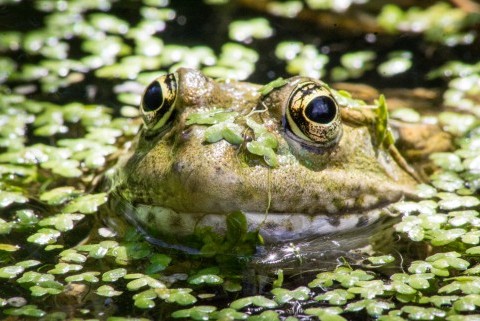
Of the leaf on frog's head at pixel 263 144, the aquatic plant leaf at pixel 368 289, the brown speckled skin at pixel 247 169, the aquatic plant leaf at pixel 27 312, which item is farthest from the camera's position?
the leaf on frog's head at pixel 263 144

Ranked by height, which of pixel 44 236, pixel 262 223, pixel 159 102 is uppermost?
pixel 159 102

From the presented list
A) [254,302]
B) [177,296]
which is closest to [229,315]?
[254,302]

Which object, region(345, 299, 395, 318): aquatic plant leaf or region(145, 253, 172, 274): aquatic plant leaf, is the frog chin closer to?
region(145, 253, 172, 274): aquatic plant leaf

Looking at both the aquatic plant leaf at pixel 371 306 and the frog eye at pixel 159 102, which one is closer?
the aquatic plant leaf at pixel 371 306

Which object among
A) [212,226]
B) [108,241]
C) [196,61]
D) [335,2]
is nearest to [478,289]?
[212,226]

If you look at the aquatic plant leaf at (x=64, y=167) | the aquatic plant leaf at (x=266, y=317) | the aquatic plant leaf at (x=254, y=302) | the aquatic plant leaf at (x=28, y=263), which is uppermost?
the aquatic plant leaf at (x=64, y=167)

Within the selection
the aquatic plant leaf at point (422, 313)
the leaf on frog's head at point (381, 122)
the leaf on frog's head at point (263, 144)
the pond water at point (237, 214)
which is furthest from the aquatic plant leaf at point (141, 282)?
the leaf on frog's head at point (381, 122)

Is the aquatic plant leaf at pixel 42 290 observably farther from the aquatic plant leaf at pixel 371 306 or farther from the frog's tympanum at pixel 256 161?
the aquatic plant leaf at pixel 371 306

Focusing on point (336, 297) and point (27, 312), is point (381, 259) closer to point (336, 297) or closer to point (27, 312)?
point (336, 297)
